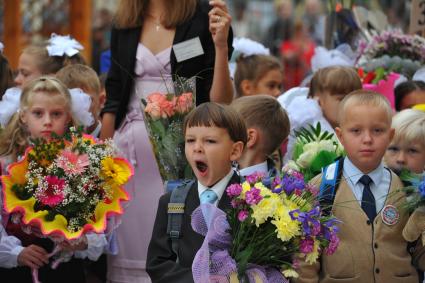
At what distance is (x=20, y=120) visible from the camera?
20.6 ft

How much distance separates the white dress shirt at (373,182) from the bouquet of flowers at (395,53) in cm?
292

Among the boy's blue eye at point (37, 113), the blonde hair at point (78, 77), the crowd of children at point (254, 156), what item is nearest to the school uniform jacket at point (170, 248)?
the crowd of children at point (254, 156)

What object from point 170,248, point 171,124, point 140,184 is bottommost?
point 140,184

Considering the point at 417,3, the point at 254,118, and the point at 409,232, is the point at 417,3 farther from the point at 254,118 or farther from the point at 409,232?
the point at 409,232

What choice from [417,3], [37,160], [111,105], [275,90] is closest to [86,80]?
[111,105]

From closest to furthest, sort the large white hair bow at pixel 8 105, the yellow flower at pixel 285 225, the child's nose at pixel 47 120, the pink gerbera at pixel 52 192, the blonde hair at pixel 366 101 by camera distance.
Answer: the yellow flower at pixel 285 225 → the blonde hair at pixel 366 101 → the pink gerbera at pixel 52 192 → the child's nose at pixel 47 120 → the large white hair bow at pixel 8 105

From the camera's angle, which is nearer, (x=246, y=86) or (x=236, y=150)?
(x=236, y=150)

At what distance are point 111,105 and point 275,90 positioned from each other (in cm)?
201

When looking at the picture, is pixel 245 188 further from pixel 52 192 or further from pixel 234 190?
pixel 52 192

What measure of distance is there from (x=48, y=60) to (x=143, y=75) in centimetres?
123

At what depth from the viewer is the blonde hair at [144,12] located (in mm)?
6289

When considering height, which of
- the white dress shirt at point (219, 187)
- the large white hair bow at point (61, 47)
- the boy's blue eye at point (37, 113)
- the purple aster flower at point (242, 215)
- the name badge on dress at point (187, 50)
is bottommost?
the purple aster flower at point (242, 215)

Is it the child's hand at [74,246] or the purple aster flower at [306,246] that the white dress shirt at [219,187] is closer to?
the purple aster flower at [306,246]

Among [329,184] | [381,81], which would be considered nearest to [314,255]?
[329,184]
